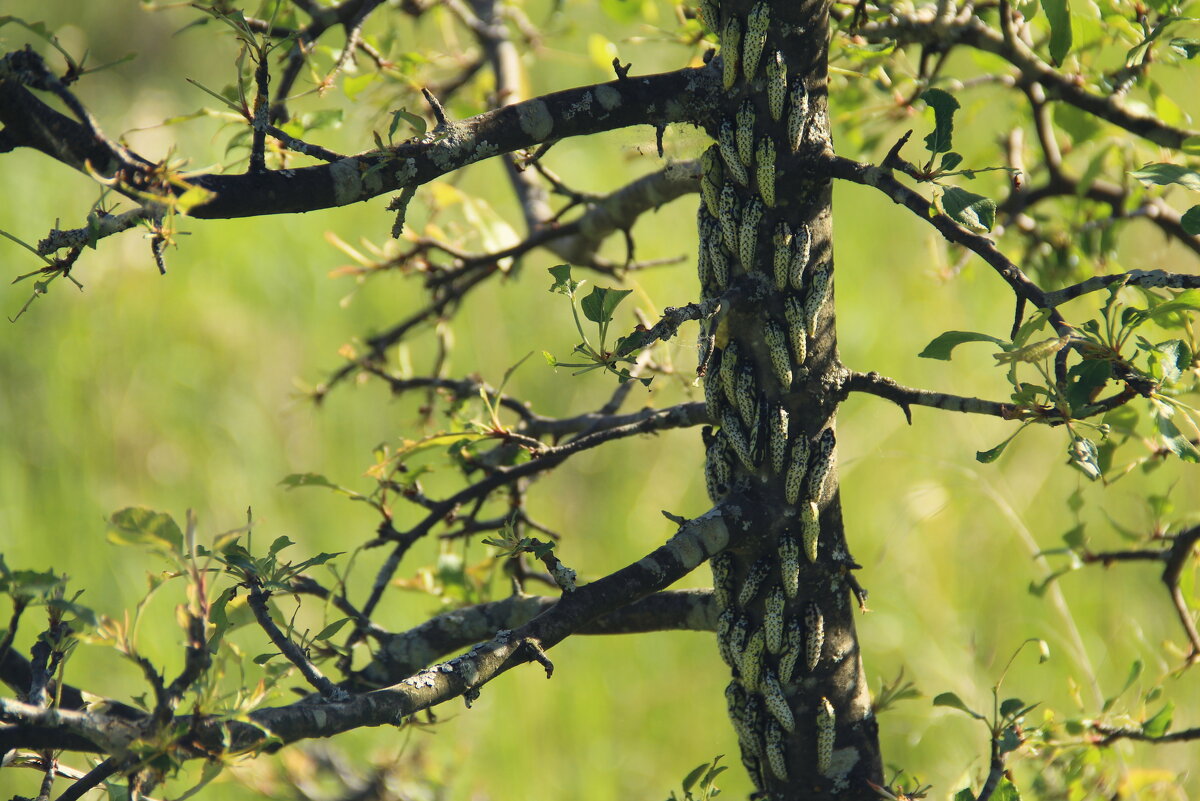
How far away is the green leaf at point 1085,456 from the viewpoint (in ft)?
2.89

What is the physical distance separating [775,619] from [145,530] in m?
0.62

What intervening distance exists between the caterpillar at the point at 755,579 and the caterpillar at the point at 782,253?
284 mm

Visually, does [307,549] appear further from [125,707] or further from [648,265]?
[125,707]

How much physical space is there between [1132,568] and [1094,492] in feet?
0.83

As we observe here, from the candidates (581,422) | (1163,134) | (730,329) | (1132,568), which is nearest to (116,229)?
(730,329)

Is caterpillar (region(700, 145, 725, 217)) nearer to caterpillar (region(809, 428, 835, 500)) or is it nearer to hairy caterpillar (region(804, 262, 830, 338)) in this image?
hairy caterpillar (region(804, 262, 830, 338))

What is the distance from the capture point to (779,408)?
3.36 feet

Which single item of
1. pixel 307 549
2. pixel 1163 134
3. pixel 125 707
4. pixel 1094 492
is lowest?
pixel 125 707

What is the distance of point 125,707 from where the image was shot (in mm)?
878

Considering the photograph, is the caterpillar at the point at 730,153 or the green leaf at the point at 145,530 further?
the caterpillar at the point at 730,153

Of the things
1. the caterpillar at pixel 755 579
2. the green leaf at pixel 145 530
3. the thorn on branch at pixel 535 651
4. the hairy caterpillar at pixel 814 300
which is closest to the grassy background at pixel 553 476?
the hairy caterpillar at pixel 814 300

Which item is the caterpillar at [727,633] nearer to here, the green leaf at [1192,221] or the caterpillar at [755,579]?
the caterpillar at [755,579]

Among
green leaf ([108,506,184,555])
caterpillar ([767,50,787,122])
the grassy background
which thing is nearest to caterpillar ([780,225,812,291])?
caterpillar ([767,50,787,122])

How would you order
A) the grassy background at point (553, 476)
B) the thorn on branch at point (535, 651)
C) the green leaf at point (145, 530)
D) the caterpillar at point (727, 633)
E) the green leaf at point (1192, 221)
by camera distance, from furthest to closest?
the grassy background at point (553, 476) → the caterpillar at point (727, 633) → the green leaf at point (1192, 221) → the thorn on branch at point (535, 651) → the green leaf at point (145, 530)
